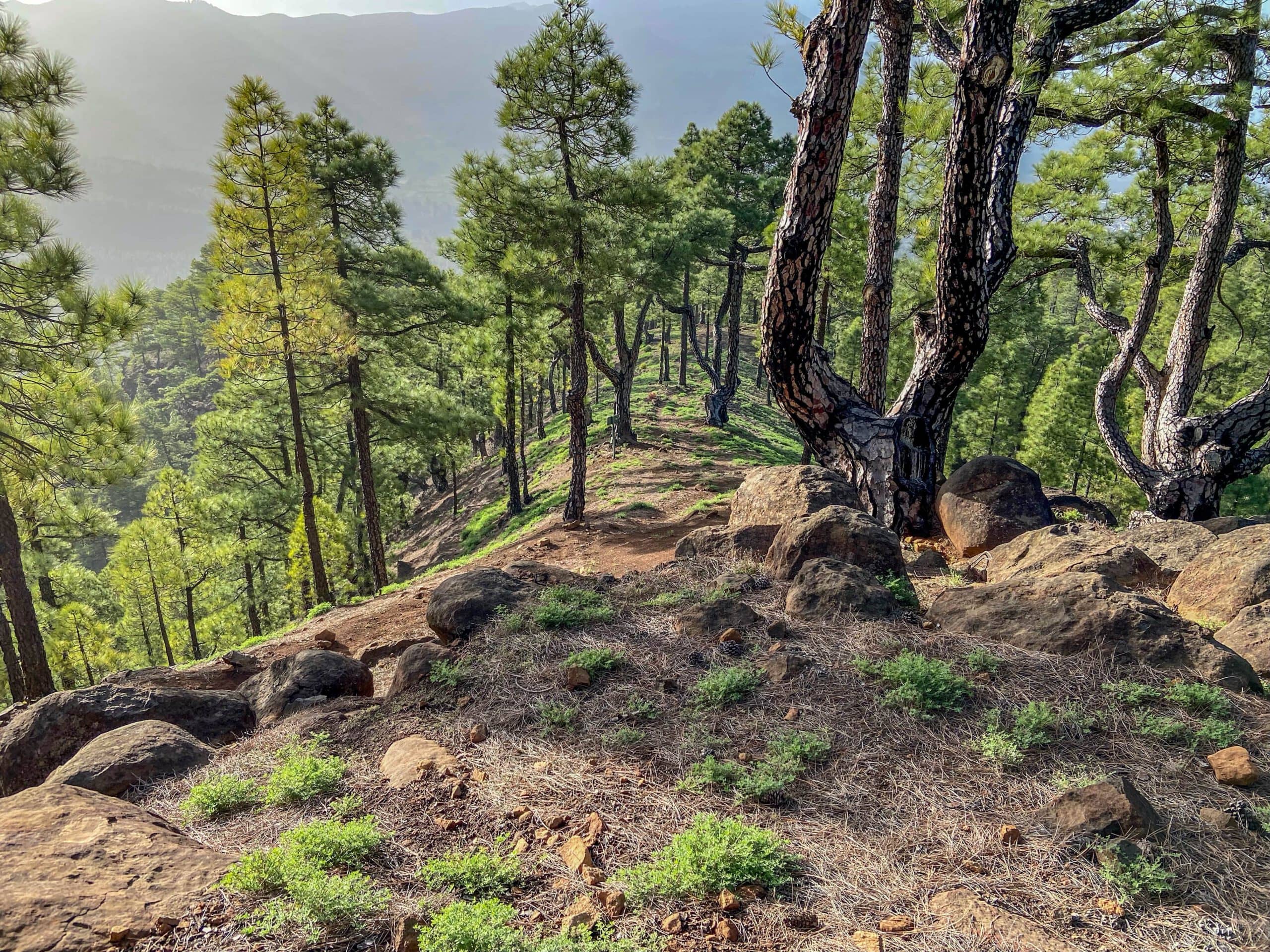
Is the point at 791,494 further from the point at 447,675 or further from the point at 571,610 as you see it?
the point at 447,675

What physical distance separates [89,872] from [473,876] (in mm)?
1707

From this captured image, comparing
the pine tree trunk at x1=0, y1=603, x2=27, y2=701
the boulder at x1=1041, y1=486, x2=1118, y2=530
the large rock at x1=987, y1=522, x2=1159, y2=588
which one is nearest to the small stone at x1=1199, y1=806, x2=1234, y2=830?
the large rock at x1=987, y1=522, x2=1159, y2=588

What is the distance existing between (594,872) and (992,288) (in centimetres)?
Answer: 689

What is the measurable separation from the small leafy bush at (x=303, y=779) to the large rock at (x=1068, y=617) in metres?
4.34

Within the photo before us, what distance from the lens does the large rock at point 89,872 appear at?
2512mm

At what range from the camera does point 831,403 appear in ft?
24.3

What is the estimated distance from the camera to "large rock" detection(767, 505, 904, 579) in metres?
5.67

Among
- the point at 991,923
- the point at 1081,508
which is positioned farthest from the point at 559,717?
the point at 1081,508

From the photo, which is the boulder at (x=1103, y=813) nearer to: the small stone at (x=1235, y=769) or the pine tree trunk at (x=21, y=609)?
the small stone at (x=1235, y=769)

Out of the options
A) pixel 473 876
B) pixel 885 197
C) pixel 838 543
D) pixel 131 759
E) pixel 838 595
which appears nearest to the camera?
pixel 473 876

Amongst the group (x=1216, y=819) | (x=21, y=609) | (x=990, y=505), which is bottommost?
(x=21, y=609)

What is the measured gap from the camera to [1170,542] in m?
5.93

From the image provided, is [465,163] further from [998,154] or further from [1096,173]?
[1096,173]

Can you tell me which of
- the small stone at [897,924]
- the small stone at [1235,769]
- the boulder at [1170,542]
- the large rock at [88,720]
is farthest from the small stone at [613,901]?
the boulder at [1170,542]
